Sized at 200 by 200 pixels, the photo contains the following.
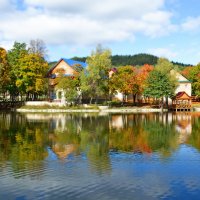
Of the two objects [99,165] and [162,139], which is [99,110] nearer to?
[162,139]

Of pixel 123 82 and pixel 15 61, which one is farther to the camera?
pixel 123 82

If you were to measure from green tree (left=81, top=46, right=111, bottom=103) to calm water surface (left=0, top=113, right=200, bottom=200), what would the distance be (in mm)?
34703

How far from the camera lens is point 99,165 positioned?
21.2 meters

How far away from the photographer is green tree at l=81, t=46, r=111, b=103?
70.1 metres

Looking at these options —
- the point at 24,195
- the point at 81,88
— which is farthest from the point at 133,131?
the point at 81,88

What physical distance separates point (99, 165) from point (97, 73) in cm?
4964

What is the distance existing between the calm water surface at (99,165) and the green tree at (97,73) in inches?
1366

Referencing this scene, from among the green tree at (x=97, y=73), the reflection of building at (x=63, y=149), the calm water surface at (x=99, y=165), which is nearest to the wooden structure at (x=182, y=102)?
the green tree at (x=97, y=73)

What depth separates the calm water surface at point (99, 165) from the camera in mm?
16078

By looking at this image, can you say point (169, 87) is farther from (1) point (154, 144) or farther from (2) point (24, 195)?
(2) point (24, 195)

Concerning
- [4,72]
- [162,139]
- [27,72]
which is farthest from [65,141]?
[27,72]

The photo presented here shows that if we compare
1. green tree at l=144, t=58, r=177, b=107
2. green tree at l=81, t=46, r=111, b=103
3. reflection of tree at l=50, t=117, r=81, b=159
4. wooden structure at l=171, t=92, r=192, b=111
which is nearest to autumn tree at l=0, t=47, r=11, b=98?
green tree at l=81, t=46, r=111, b=103

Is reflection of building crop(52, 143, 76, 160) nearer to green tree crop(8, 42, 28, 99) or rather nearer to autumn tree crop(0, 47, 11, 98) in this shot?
autumn tree crop(0, 47, 11, 98)

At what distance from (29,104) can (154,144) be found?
46028 millimetres
